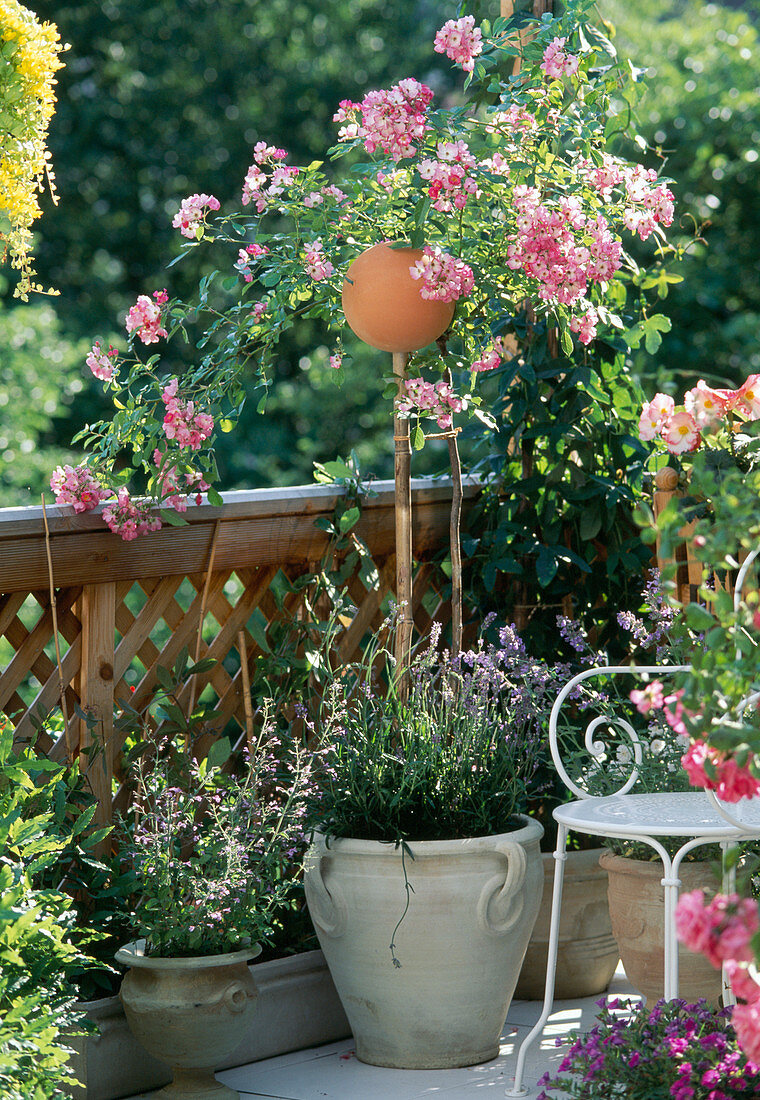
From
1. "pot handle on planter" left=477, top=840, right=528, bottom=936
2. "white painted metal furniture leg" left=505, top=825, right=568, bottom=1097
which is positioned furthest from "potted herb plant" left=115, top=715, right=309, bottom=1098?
"white painted metal furniture leg" left=505, top=825, right=568, bottom=1097

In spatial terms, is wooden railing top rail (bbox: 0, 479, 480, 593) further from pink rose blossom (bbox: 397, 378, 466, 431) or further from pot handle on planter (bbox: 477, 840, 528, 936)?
pot handle on planter (bbox: 477, 840, 528, 936)

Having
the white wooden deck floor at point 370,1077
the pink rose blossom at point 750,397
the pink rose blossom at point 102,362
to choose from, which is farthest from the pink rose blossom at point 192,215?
the white wooden deck floor at point 370,1077

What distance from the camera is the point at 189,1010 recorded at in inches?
85.1

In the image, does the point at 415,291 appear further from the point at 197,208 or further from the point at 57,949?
the point at 57,949

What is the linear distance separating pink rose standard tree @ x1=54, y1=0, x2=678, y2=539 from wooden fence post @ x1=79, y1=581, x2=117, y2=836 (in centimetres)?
16

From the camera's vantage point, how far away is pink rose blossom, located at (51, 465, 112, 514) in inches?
97.0

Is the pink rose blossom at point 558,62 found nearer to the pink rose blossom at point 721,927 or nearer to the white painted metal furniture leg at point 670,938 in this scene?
the white painted metal furniture leg at point 670,938

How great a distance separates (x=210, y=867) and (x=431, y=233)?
4.36ft

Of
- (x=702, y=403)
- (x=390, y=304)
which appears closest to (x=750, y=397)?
(x=702, y=403)

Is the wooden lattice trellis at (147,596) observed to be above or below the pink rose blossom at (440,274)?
below

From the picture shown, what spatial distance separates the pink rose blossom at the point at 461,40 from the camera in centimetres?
259

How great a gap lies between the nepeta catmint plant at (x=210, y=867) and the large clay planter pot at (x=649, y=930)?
1.99ft

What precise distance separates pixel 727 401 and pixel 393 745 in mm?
910

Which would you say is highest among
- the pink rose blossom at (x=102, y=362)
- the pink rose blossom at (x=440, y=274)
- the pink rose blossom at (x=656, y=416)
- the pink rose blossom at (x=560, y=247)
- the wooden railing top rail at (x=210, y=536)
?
the pink rose blossom at (x=560, y=247)
